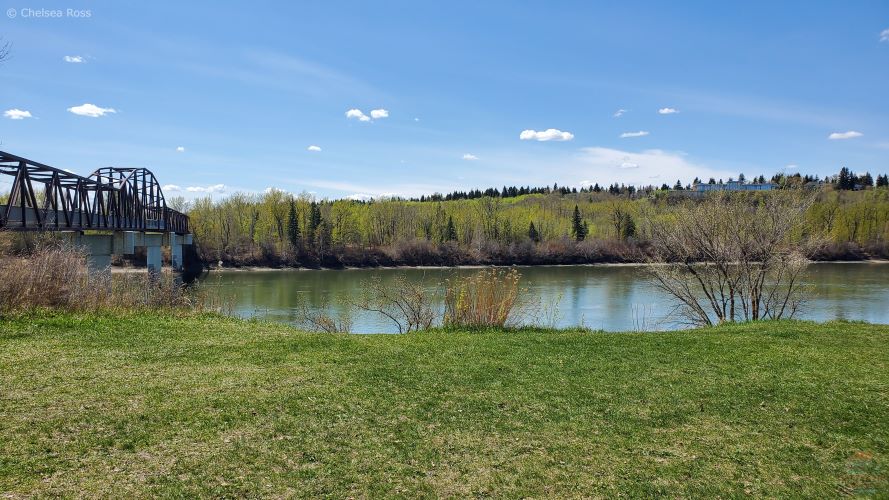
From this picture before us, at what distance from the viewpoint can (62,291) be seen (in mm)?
12461

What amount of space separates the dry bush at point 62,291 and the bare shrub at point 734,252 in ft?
48.2

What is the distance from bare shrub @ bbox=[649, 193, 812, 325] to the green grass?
797 cm

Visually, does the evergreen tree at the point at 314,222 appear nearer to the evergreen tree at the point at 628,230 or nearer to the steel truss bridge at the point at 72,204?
the steel truss bridge at the point at 72,204

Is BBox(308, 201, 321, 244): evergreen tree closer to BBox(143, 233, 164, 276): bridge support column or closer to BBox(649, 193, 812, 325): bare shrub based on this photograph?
BBox(143, 233, 164, 276): bridge support column

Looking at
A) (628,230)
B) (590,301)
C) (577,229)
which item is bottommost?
(590,301)

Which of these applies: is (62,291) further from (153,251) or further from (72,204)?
(153,251)

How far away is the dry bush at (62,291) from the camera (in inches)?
449

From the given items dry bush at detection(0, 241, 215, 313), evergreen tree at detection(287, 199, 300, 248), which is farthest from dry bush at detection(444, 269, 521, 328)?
evergreen tree at detection(287, 199, 300, 248)

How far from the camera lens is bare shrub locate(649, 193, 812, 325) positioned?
17047 millimetres

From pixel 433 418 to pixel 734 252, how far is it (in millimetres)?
15001

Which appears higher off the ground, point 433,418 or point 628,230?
point 628,230

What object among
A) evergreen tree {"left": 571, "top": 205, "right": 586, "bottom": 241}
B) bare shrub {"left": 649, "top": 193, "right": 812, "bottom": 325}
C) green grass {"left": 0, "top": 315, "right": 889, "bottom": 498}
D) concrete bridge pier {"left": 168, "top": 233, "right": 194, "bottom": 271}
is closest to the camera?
green grass {"left": 0, "top": 315, "right": 889, "bottom": 498}

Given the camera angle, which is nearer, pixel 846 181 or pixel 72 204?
pixel 72 204

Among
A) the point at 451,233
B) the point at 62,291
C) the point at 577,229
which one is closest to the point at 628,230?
the point at 577,229
